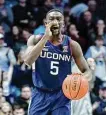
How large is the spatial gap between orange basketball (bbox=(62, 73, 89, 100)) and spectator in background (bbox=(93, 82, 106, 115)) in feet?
13.0

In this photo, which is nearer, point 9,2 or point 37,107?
point 37,107

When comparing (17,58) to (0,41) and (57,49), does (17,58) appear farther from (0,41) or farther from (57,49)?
(57,49)

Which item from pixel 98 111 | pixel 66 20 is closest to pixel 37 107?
pixel 98 111

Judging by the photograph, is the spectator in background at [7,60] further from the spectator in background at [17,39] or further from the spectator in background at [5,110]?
the spectator in background at [5,110]

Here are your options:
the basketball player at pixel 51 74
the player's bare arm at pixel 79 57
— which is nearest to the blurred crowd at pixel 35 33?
the player's bare arm at pixel 79 57

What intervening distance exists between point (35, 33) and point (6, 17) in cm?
92

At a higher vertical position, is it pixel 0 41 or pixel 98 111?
pixel 0 41

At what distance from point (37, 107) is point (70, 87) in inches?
19.7

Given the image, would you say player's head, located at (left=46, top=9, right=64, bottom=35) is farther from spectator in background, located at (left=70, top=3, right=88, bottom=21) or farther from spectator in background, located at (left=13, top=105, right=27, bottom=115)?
spectator in background, located at (left=70, top=3, right=88, bottom=21)

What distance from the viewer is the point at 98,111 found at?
37.8 feet

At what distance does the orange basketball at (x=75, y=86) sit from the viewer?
24.3ft

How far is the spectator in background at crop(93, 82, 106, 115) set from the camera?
11.5 meters

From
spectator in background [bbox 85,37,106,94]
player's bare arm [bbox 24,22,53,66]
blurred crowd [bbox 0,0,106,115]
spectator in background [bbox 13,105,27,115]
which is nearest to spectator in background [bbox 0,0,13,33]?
blurred crowd [bbox 0,0,106,115]

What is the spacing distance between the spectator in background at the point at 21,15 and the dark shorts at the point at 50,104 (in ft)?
20.3
